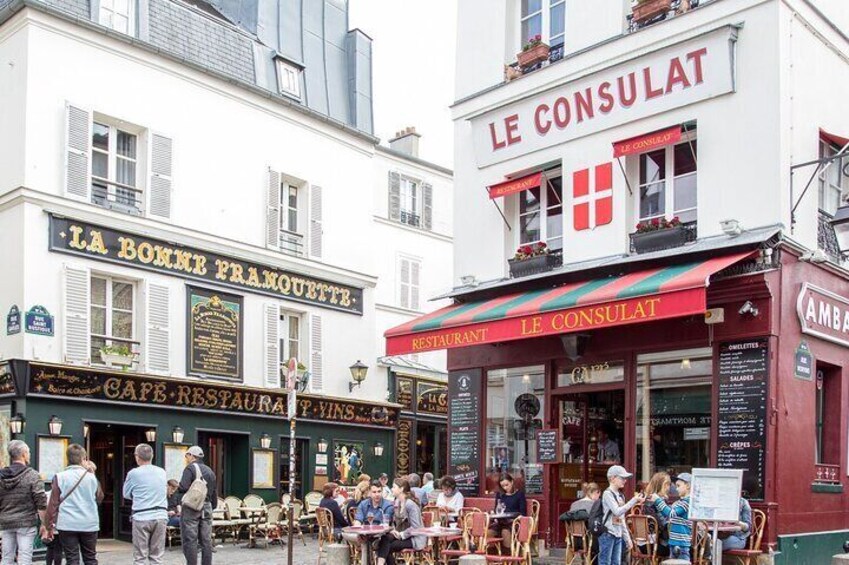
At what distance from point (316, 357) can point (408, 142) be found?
839 centimetres

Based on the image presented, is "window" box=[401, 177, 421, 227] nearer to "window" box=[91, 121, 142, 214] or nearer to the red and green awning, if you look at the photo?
"window" box=[91, 121, 142, 214]

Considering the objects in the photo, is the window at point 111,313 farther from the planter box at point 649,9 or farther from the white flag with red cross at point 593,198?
the planter box at point 649,9

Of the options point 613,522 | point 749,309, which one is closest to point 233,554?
point 613,522

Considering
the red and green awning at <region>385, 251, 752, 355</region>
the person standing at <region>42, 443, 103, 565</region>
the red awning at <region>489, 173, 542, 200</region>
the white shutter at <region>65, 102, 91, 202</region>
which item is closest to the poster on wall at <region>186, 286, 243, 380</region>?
the white shutter at <region>65, 102, 91, 202</region>

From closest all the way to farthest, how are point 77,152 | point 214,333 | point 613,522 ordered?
point 613,522 → point 77,152 → point 214,333

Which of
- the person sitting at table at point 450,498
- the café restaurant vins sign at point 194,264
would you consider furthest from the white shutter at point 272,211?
the person sitting at table at point 450,498

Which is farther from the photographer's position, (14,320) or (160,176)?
(160,176)

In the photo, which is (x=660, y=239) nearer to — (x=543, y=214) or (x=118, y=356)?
(x=543, y=214)

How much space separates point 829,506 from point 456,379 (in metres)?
5.79

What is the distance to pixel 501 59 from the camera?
16.1 m

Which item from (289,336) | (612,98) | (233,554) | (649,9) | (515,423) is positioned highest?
(649,9)

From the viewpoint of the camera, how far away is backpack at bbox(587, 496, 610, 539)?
11133 mm

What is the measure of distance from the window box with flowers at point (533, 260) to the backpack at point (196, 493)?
5743 mm

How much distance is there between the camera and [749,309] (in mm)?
12133
